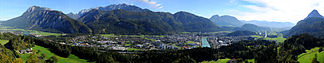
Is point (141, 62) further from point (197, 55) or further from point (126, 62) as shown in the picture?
point (197, 55)

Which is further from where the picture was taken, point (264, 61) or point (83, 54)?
point (83, 54)

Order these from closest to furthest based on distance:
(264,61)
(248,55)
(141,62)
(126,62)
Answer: (264,61) → (141,62) → (126,62) → (248,55)

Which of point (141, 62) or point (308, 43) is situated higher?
point (308, 43)

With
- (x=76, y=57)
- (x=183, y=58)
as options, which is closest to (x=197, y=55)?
(x=183, y=58)

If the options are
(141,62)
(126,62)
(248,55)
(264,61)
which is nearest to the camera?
(264,61)

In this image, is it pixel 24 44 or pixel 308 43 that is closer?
pixel 24 44

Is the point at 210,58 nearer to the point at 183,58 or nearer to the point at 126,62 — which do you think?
the point at 183,58

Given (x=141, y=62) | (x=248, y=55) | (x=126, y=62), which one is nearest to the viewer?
(x=141, y=62)

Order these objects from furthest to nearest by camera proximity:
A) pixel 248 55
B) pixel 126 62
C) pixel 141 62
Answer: pixel 248 55, pixel 126 62, pixel 141 62

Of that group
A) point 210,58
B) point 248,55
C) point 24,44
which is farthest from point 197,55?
point 24,44
